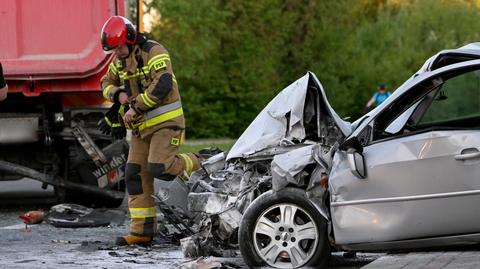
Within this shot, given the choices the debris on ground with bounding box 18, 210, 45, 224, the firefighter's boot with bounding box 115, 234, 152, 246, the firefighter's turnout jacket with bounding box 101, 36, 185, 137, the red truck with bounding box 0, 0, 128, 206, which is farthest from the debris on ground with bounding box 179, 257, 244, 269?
the red truck with bounding box 0, 0, 128, 206

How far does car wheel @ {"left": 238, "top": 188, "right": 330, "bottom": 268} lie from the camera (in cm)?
704

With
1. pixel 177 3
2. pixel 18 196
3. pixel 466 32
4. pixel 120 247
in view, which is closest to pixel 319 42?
pixel 177 3

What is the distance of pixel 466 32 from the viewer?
49250 mm

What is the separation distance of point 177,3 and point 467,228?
86.2 ft

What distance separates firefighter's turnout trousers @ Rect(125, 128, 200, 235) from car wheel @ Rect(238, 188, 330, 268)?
5.21 feet

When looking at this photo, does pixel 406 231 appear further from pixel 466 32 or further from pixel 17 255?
pixel 466 32

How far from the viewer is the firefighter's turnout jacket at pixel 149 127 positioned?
28.2 ft

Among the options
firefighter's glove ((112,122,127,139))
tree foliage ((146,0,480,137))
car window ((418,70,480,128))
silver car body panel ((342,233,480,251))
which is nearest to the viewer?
silver car body panel ((342,233,480,251))

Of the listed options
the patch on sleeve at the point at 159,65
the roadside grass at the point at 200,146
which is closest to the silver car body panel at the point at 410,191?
the patch on sleeve at the point at 159,65

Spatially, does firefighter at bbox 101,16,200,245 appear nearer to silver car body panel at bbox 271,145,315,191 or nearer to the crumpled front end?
the crumpled front end

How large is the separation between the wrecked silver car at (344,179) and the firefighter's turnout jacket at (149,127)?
61 cm

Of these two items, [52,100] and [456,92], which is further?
[52,100]

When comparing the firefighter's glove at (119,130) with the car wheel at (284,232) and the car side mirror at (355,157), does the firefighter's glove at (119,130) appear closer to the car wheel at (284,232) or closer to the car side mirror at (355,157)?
the car wheel at (284,232)

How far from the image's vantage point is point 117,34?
859cm
